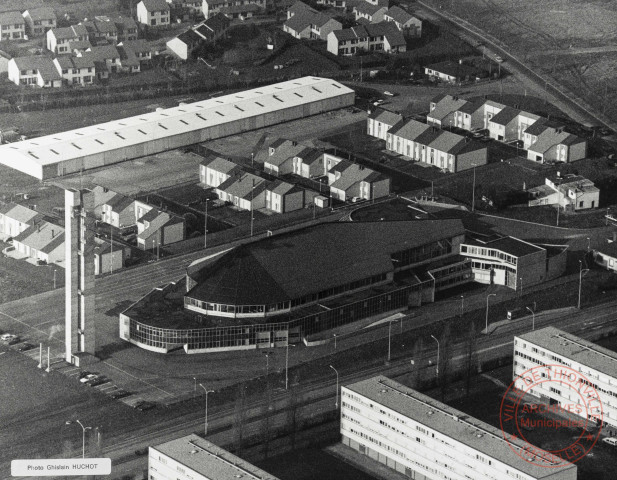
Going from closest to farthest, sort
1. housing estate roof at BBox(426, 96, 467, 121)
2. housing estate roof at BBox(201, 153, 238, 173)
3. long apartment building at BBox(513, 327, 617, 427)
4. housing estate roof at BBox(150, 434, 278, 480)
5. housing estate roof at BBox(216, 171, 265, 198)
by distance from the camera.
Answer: housing estate roof at BBox(150, 434, 278, 480)
long apartment building at BBox(513, 327, 617, 427)
housing estate roof at BBox(216, 171, 265, 198)
housing estate roof at BBox(201, 153, 238, 173)
housing estate roof at BBox(426, 96, 467, 121)

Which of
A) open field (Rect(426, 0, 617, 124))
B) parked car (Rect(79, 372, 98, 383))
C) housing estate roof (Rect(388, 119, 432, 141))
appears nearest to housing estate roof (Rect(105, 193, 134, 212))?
housing estate roof (Rect(388, 119, 432, 141))

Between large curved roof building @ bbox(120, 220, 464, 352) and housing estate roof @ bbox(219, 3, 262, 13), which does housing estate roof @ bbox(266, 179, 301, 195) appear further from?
housing estate roof @ bbox(219, 3, 262, 13)

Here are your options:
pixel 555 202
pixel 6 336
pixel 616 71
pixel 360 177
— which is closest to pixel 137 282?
pixel 6 336

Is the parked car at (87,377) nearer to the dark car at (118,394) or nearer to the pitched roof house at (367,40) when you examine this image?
the dark car at (118,394)

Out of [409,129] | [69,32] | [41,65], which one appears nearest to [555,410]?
[409,129]

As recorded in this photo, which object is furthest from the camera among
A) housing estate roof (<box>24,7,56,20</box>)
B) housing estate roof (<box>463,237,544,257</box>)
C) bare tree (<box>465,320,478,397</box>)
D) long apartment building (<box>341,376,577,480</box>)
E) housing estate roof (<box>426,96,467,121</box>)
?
housing estate roof (<box>24,7,56,20</box>)

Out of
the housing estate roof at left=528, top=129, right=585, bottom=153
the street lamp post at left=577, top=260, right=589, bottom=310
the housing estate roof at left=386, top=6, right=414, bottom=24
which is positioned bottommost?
the street lamp post at left=577, top=260, right=589, bottom=310

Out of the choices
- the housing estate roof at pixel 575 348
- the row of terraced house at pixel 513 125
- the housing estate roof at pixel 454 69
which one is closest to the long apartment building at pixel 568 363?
the housing estate roof at pixel 575 348
